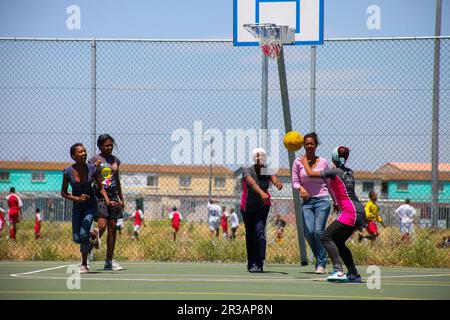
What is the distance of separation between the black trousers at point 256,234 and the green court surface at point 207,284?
0.22 m

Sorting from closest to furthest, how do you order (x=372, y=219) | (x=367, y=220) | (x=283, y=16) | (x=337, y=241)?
(x=337, y=241) → (x=283, y=16) → (x=367, y=220) → (x=372, y=219)

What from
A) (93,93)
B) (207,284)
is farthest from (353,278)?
(93,93)

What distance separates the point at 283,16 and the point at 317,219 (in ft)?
11.5

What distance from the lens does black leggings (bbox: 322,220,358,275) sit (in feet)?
36.1

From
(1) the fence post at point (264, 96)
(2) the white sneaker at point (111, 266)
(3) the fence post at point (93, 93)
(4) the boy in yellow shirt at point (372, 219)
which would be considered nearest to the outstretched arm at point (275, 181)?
(1) the fence post at point (264, 96)

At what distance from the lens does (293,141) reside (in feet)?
43.0

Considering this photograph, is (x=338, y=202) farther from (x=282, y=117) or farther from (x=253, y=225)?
(x=282, y=117)

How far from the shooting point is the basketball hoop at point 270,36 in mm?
13945

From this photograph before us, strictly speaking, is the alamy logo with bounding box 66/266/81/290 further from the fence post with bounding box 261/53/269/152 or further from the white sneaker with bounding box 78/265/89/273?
the fence post with bounding box 261/53/269/152

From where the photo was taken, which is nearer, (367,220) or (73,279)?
(73,279)

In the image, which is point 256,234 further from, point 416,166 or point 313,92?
point 416,166

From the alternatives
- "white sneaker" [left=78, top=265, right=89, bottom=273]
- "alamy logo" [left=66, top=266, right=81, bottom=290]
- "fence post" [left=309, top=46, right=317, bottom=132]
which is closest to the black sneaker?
"alamy logo" [left=66, top=266, right=81, bottom=290]

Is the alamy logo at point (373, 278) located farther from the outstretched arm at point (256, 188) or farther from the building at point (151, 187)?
the building at point (151, 187)

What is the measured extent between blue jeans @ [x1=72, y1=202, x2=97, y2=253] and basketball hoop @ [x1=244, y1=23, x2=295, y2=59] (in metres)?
3.56
